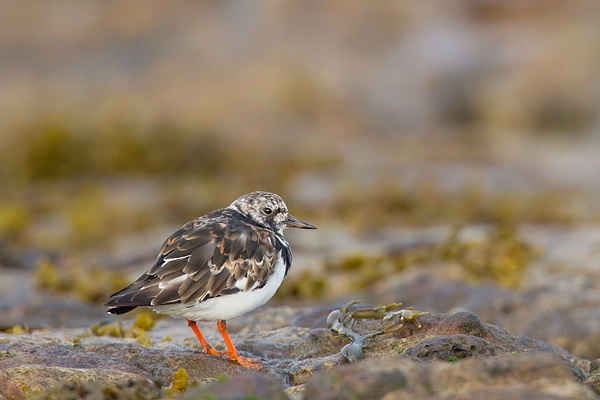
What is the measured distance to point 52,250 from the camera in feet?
39.2

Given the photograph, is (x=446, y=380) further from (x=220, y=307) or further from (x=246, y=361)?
(x=220, y=307)

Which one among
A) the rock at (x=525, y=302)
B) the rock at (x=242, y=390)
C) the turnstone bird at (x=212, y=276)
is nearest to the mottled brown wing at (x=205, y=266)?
the turnstone bird at (x=212, y=276)

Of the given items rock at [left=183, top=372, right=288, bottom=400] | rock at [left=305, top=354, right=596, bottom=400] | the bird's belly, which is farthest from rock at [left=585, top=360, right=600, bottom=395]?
the bird's belly

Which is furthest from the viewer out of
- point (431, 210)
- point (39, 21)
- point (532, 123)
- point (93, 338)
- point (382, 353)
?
point (39, 21)

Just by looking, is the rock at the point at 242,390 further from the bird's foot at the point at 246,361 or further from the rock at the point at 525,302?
the rock at the point at 525,302

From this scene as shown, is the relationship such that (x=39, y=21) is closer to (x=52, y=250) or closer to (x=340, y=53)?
(x=340, y=53)

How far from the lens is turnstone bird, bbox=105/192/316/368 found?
488cm

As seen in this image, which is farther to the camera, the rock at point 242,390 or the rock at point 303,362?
the rock at point 303,362

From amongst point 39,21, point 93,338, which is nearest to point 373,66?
point 39,21

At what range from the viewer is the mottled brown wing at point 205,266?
4859mm

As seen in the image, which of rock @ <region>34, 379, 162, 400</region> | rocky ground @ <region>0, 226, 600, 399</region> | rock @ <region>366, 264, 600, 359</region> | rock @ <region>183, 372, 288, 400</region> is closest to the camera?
rock @ <region>183, 372, 288, 400</region>

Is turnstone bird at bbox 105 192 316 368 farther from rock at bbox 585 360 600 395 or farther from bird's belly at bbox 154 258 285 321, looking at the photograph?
rock at bbox 585 360 600 395

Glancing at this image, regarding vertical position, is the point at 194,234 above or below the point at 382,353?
above

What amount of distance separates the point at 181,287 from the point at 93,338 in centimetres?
157
